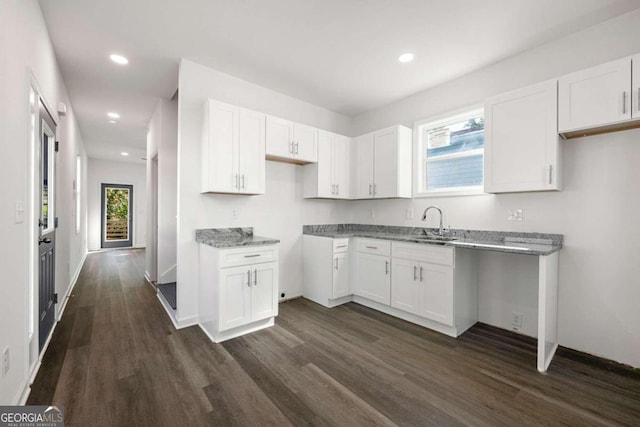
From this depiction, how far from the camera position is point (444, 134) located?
3.53 m

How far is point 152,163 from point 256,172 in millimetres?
2708

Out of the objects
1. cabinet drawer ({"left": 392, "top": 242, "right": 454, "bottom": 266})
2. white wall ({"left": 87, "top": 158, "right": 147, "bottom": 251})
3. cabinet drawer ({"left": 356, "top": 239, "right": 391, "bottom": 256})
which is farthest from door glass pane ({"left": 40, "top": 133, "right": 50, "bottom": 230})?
white wall ({"left": 87, "top": 158, "right": 147, "bottom": 251})

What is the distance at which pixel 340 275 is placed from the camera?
362cm

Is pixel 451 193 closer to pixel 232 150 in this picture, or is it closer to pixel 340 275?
pixel 340 275

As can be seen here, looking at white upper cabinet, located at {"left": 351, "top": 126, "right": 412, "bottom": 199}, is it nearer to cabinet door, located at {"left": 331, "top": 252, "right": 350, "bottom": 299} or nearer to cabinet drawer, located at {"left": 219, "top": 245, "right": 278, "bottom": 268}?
cabinet door, located at {"left": 331, "top": 252, "right": 350, "bottom": 299}

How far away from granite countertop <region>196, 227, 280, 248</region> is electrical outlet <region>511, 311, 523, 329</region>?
255cm

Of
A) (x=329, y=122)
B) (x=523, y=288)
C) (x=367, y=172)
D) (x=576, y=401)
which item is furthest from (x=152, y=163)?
(x=576, y=401)

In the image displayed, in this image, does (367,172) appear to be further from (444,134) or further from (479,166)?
(479,166)

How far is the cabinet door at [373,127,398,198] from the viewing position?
363 centimetres

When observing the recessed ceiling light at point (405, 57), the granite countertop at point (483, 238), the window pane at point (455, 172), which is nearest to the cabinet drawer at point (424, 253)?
the granite countertop at point (483, 238)

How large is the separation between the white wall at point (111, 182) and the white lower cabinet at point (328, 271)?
20.6 feet

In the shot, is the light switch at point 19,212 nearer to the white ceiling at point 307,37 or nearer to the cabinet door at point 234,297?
the cabinet door at point 234,297

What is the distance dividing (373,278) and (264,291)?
135cm

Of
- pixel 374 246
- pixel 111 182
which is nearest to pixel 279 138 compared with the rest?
pixel 374 246
